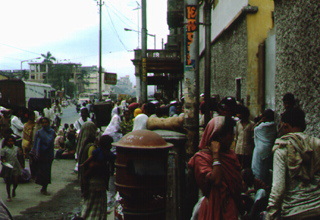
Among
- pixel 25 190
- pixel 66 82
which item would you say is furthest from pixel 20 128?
pixel 66 82

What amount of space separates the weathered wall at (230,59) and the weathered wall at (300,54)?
3.33 m

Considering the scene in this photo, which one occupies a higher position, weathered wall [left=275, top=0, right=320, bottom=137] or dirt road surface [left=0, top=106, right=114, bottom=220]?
weathered wall [left=275, top=0, right=320, bottom=137]

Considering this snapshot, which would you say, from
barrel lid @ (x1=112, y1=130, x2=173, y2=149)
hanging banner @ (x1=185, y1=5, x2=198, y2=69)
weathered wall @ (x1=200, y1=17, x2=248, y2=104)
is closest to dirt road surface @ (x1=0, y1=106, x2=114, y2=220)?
hanging banner @ (x1=185, y1=5, x2=198, y2=69)

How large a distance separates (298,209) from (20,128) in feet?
36.8

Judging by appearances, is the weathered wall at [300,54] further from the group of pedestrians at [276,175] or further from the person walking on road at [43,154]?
the person walking on road at [43,154]

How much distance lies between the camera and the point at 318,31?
6578 mm

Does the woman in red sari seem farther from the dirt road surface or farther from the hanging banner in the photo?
the dirt road surface

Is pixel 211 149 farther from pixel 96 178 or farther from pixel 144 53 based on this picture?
pixel 144 53

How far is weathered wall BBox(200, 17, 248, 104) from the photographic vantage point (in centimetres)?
1232

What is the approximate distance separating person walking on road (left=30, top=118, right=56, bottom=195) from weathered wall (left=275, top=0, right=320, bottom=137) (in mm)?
4989

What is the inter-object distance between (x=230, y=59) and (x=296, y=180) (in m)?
11.2

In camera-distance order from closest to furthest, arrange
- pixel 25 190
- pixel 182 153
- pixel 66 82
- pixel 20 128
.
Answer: pixel 182 153 < pixel 25 190 < pixel 20 128 < pixel 66 82

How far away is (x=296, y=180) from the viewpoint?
3.85 metres

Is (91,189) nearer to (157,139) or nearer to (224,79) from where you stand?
(157,139)
